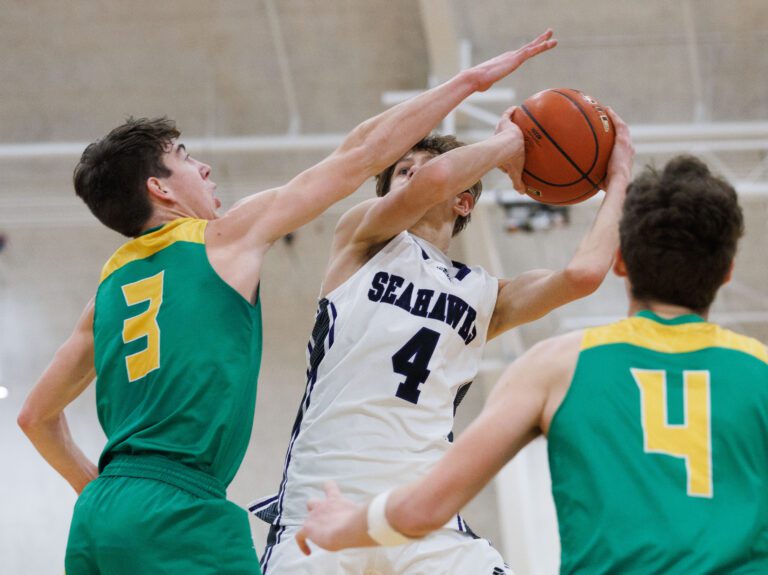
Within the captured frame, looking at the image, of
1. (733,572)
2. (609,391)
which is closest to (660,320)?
(609,391)

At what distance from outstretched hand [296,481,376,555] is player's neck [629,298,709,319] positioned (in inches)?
35.3

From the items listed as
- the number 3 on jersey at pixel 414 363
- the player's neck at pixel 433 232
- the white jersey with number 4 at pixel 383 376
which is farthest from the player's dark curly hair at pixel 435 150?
the number 3 on jersey at pixel 414 363

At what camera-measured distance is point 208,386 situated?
12.3ft

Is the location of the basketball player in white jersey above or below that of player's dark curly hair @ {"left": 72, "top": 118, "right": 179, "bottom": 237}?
below

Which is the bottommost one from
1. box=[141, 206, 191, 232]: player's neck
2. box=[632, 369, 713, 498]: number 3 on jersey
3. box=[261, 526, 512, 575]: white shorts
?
box=[261, 526, 512, 575]: white shorts

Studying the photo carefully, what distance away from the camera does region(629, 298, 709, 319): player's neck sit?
109 inches

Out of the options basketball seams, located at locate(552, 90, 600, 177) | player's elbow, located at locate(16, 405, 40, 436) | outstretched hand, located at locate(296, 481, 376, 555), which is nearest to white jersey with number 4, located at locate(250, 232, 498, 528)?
basketball seams, located at locate(552, 90, 600, 177)

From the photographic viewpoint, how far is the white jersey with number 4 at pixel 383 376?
4.23m

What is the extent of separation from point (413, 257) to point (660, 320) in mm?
1990

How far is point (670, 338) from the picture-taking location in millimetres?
2717

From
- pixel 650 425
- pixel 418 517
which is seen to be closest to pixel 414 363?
pixel 418 517

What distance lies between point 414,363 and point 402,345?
0.09m

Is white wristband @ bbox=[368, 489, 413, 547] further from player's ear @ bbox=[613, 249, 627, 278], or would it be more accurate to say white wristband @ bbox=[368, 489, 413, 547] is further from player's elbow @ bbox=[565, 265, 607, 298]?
player's elbow @ bbox=[565, 265, 607, 298]

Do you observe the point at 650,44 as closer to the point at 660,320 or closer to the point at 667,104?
the point at 667,104
